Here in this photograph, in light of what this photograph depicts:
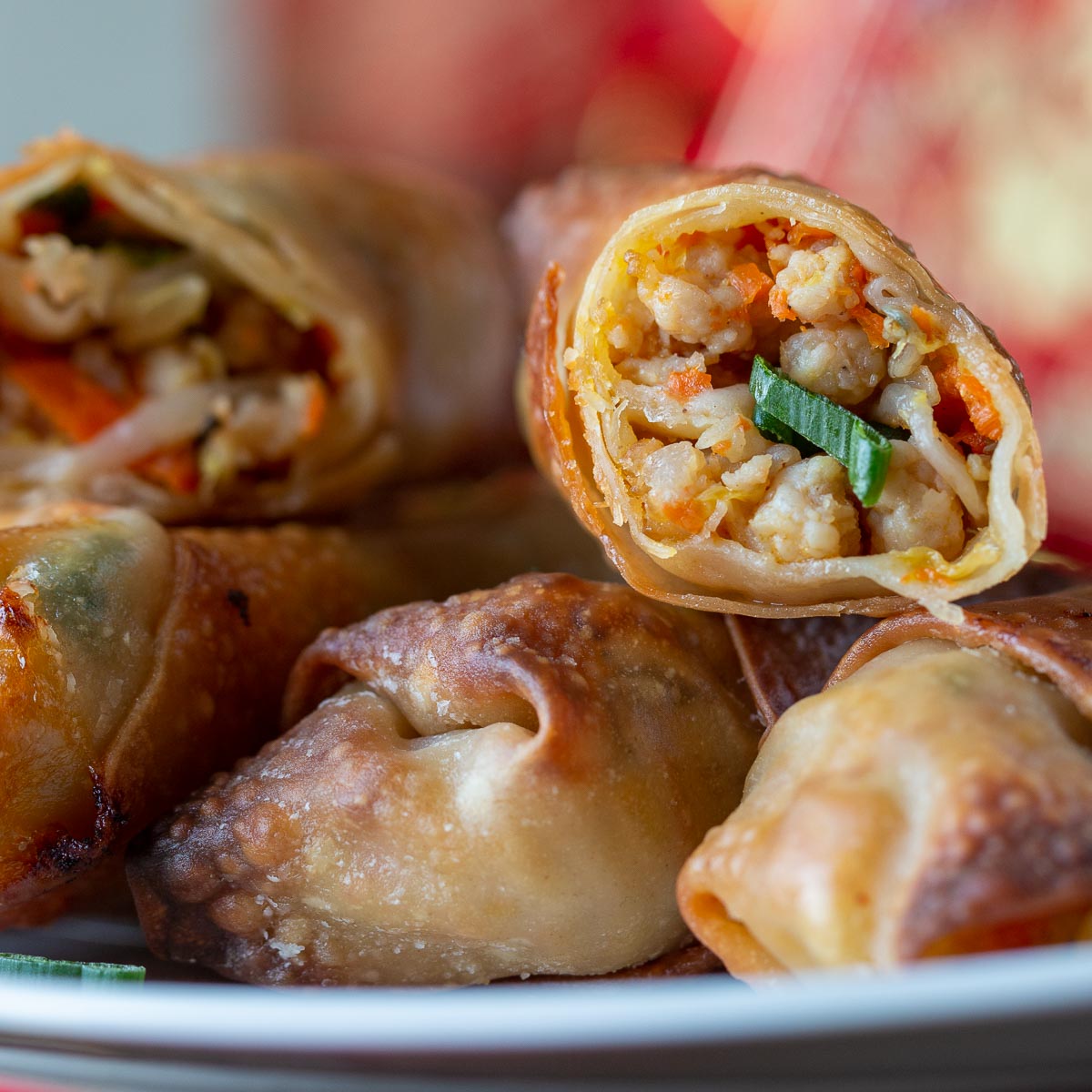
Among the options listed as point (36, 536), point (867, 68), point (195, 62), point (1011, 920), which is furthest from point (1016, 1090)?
point (195, 62)

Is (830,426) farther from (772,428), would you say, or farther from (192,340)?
(192,340)

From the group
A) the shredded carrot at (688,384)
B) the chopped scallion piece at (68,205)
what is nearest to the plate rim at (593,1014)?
the shredded carrot at (688,384)

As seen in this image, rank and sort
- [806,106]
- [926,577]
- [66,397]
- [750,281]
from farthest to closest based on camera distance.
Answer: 1. [806,106]
2. [66,397]
3. [750,281]
4. [926,577]

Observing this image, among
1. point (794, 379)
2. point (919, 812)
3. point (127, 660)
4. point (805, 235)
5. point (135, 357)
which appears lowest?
point (127, 660)

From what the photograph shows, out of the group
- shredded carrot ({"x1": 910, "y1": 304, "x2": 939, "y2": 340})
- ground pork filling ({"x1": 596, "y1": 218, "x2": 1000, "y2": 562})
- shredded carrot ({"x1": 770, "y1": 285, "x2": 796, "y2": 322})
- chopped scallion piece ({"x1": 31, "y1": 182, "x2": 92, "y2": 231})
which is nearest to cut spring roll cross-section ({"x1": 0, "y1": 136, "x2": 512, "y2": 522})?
chopped scallion piece ({"x1": 31, "y1": 182, "x2": 92, "y2": 231})

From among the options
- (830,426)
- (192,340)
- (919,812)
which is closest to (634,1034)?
(919,812)

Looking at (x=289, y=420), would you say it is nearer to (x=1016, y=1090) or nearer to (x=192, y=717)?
(x=192, y=717)

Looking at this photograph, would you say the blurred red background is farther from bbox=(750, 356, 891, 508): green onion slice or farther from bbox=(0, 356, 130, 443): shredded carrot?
bbox=(0, 356, 130, 443): shredded carrot
